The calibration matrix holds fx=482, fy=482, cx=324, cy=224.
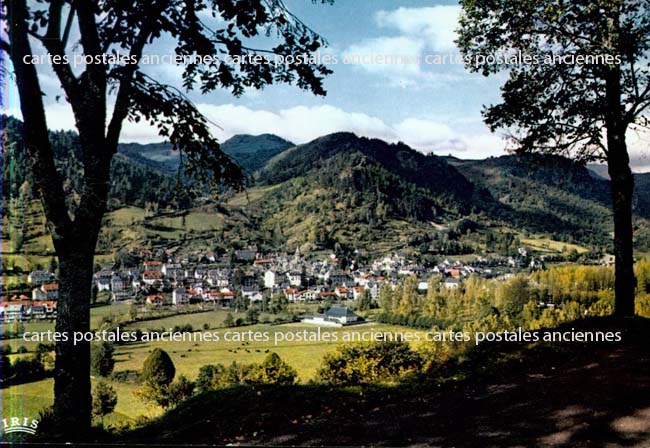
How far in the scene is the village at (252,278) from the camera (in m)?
11.7

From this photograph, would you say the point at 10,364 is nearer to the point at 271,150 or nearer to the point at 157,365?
the point at 157,365

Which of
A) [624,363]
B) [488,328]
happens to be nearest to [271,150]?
[488,328]

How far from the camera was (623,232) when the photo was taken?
8.96 meters

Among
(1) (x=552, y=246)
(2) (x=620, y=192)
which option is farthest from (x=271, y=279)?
(1) (x=552, y=246)

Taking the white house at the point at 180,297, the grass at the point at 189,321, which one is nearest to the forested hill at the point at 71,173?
the white house at the point at 180,297

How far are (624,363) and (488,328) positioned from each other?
723 centimetres

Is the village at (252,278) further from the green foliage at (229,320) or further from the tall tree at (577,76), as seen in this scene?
the tall tree at (577,76)

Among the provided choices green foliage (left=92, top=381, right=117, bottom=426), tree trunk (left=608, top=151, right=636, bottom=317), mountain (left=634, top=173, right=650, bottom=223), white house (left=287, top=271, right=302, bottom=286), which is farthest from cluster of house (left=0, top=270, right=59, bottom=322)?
mountain (left=634, top=173, right=650, bottom=223)

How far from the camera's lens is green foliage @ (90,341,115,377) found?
11.3 metres

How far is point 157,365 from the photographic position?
1177 centimetres

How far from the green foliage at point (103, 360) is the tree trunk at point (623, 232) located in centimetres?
1094

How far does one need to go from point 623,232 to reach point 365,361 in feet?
23.0

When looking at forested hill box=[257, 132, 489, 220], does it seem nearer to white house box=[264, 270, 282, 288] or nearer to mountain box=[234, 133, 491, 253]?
mountain box=[234, 133, 491, 253]

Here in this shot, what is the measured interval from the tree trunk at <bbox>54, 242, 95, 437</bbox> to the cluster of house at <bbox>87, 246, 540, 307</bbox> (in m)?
5.88
